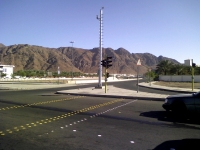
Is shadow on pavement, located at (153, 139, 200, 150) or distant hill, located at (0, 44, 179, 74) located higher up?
distant hill, located at (0, 44, 179, 74)

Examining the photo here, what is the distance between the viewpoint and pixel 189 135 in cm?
654

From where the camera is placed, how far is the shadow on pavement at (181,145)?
17.7ft

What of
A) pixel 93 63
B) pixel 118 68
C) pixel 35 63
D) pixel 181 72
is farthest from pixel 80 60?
pixel 181 72

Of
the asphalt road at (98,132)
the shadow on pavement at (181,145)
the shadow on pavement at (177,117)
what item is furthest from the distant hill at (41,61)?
the shadow on pavement at (181,145)

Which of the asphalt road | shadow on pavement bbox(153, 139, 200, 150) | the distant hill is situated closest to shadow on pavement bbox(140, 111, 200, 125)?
the asphalt road

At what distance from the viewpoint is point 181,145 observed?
5617 millimetres

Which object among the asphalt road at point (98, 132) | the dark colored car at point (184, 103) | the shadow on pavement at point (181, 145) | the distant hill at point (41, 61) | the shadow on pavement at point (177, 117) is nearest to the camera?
the shadow on pavement at point (181, 145)

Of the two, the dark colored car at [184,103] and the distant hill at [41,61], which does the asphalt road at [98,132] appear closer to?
the dark colored car at [184,103]

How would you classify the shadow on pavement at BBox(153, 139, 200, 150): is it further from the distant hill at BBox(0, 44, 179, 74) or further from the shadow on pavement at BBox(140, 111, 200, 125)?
the distant hill at BBox(0, 44, 179, 74)

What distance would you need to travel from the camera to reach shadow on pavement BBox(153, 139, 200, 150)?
5.41 m

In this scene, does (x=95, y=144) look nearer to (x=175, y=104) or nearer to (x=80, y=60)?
(x=175, y=104)

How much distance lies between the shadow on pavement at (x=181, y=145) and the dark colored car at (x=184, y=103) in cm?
298

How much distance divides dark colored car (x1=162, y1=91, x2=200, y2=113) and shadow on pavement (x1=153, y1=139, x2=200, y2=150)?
298 cm

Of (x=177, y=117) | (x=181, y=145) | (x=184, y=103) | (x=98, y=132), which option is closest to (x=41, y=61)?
(x=177, y=117)
